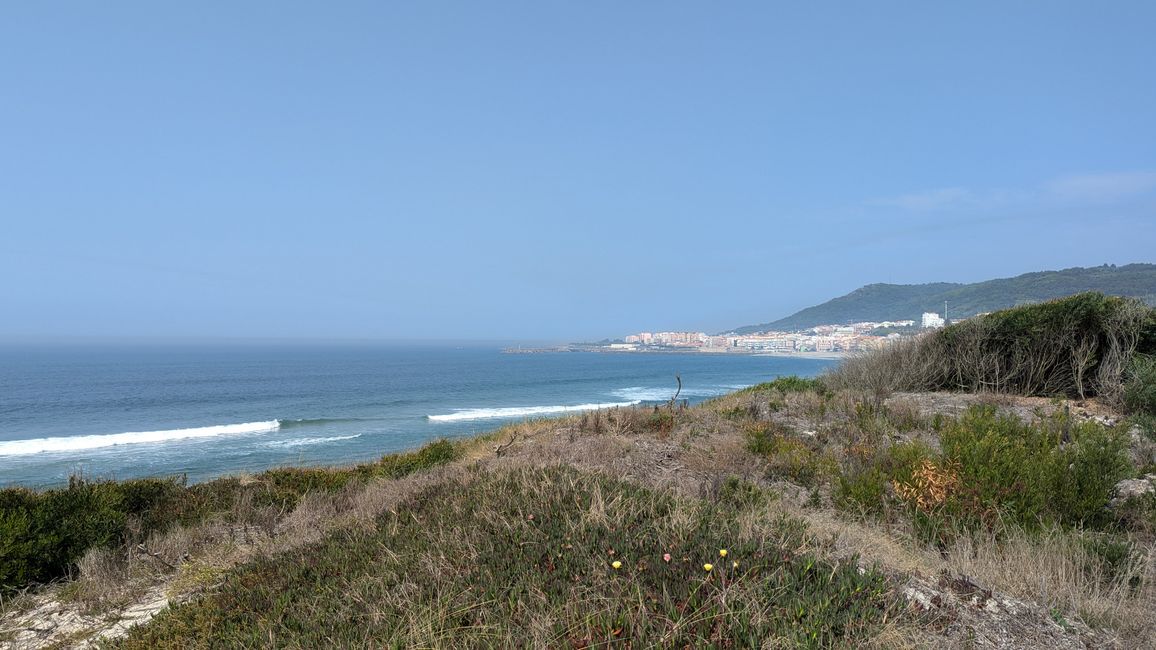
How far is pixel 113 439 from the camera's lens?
32250 millimetres

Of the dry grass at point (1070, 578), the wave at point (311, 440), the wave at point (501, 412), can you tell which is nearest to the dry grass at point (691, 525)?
the dry grass at point (1070, 578)

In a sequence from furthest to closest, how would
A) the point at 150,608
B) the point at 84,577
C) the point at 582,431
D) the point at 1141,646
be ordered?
the point at 582,431 → the point at 84,577 → the point at 150,608 → the point at 1141,646

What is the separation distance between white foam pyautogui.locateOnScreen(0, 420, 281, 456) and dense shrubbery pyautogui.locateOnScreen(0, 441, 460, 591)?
2519 cm

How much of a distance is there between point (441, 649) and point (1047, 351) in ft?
60.6

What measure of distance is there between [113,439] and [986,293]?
415 feet

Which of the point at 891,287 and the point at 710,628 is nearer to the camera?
the point at 710,628

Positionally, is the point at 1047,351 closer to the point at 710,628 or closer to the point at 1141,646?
the point at 1141,646

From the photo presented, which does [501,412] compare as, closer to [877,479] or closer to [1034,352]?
[1034,352]

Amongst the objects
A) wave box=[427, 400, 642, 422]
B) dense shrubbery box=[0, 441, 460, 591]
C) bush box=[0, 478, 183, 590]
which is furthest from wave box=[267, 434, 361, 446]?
bush box=[0, 478, 183, 590]

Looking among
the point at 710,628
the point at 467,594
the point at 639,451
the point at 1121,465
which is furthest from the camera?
the point at 639,451

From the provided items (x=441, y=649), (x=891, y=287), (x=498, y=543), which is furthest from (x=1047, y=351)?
(x=891, y=287)

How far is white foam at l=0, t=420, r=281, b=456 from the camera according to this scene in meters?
30.2

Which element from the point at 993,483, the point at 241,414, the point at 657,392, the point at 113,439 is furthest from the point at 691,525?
the point at 657,392

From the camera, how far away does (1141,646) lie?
3.15 m
